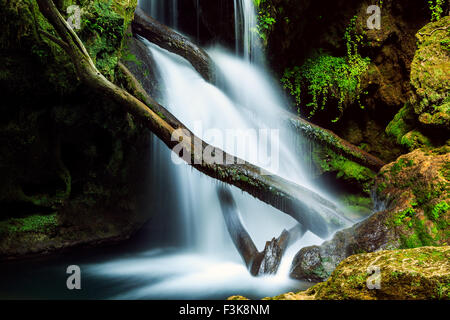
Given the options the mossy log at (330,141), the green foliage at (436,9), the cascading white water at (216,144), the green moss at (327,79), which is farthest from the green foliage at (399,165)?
the green foliage at (436,9)

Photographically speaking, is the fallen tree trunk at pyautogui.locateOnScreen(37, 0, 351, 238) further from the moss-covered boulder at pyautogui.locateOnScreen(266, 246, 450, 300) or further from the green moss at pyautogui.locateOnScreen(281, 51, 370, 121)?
the green moss at pyautogui.locateOnScreen(281, 51, 370, 121)

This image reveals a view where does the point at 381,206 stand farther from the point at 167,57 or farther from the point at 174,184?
the point at 167,57

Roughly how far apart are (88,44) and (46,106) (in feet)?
4.61

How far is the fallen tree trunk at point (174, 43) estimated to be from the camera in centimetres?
727

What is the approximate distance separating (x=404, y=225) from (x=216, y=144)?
12.8ft

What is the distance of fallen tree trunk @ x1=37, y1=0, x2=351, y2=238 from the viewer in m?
4.76

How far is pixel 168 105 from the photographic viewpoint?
22.2ft

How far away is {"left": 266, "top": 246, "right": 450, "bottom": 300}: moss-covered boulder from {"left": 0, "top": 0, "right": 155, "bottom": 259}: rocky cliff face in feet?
16.7

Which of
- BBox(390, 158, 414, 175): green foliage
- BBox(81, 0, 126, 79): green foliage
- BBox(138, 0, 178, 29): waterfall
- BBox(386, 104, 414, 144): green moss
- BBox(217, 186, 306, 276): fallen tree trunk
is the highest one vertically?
BBox(138, 0, 178, 29): waterfall

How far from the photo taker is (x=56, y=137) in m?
5.93

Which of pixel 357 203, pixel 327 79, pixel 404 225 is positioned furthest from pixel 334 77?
pixel 404 225

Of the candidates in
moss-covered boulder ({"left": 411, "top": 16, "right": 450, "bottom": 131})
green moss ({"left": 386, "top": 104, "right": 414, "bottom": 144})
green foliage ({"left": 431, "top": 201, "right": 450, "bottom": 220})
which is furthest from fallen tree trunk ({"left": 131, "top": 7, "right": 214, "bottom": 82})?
green foliage ({"left": 431, "top": 201, "right": 450, "bottom": 220})
